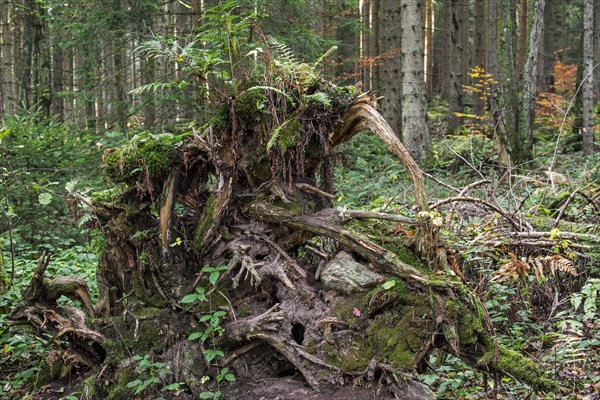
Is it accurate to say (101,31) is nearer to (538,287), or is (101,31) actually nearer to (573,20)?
(538,287)

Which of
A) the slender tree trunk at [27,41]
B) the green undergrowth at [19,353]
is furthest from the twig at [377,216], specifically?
the slender tree trunk at [27,41]

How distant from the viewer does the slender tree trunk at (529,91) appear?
13200mm

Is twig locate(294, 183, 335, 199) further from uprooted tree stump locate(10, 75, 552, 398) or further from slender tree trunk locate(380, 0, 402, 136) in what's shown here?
slender tree trunk locate(380, 0, 402, 136)

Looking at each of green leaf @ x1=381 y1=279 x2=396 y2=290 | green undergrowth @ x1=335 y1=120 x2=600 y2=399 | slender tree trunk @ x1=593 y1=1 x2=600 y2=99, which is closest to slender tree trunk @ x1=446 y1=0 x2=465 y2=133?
slender tree trunk @ x1=593 y1=1 x2=600 y2=99

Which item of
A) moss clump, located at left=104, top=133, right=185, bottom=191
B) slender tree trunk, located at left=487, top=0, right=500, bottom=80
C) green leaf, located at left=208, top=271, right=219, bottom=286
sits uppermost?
slender tree trunk, located at left=487, top=0, right=500, bottom=80

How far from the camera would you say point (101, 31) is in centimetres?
1244

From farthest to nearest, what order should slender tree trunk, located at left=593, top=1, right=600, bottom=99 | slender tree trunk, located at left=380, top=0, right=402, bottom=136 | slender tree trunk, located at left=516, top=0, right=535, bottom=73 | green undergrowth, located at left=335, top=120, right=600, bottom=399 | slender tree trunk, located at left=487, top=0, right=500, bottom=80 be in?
slender tree trunk, located at left=516, top=0, right=535, bottom=73, slender tree trunk, located at left=593, top=1, right=600, bottom=99, slender tree trunk, located at left=487, top=0, right=500, bottom=80, slender tree trunk, located at left=380, top=0, right=402, bottom=136, green undergrowth, located at left=335, top=120, right=600, bottom=399

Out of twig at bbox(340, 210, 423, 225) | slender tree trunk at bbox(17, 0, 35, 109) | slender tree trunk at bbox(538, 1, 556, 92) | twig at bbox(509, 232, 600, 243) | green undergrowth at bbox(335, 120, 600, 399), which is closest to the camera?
twig at bbox(340, 210, 423, 225)

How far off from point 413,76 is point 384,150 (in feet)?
13.0

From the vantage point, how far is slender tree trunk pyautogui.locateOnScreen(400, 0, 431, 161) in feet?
39.7

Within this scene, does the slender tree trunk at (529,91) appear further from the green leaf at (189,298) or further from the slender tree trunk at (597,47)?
the green leaf at (189,298)

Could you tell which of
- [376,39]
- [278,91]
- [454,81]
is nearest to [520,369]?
[278,91]

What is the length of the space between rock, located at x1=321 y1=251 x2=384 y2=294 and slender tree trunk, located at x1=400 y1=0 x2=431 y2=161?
26.6ft

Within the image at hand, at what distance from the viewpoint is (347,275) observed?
450 centimetres
